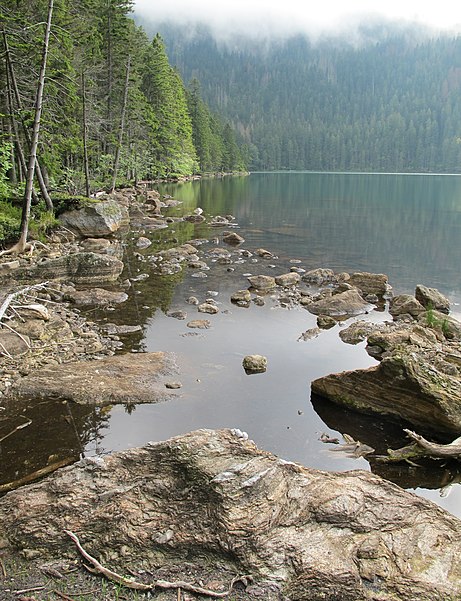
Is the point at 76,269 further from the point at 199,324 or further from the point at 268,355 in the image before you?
the point at 268,355

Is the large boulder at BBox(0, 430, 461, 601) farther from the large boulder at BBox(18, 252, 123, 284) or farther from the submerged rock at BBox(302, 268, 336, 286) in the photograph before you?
the submerged rock at BBox(302, 268, 336, 286)

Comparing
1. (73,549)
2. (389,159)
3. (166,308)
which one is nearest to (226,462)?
(73,549)

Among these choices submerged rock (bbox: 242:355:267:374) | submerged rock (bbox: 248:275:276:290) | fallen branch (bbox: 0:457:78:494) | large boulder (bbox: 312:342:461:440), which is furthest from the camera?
submerged rock (bbox: 248:275:276:290)

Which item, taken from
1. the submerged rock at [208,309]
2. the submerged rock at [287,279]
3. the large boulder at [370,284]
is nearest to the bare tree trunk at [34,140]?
the submerged rock at [208,309]

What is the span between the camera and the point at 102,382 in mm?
9438

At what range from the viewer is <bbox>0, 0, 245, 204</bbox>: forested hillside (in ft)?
66.0

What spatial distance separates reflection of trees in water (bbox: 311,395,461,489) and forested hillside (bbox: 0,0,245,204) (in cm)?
1512

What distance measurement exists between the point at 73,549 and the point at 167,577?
934 mm

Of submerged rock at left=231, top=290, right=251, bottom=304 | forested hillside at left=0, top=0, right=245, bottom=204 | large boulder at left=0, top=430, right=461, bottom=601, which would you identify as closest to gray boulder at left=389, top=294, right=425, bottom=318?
submerged rock at left=231, top=290, right=251, bottom=304

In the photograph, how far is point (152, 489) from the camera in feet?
16.2

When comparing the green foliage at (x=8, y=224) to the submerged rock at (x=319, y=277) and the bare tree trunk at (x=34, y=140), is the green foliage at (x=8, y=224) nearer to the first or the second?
the bare tree trunk at (x=34, y=140)

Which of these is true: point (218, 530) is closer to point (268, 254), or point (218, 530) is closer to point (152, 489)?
point (152, 489)

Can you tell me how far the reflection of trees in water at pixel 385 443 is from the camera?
7.40m

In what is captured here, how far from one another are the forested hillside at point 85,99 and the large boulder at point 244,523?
16062mm
